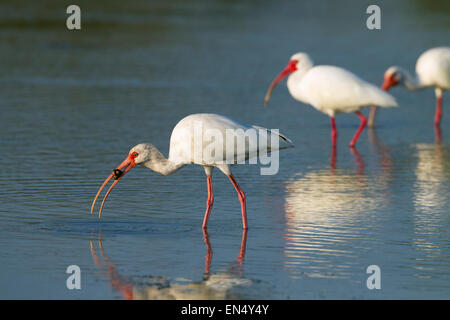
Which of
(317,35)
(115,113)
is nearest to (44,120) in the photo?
(115,113)

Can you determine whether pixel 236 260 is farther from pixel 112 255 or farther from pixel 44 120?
pixel 44 120

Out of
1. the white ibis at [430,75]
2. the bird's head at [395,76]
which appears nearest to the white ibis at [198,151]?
the white ibis at [430,75]

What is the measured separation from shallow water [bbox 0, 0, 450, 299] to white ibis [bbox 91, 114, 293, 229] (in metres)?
0.47

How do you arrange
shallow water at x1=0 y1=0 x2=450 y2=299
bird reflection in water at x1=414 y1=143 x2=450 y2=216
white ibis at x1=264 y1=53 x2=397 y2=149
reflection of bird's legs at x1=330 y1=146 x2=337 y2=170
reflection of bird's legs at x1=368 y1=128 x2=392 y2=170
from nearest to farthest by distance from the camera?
shallow water at x1=0 y1=0 x2=450 y2=299, bird reflection in water at x1=414 y1=143 x2=450 y2=216, reflection of bird's legs at x1=330 y1=146 x2=337 y2=170, reflection of bird's legs at x1=368 y1=128 x2=392 y2=170, white ibis at x1=264 y1=53 x2=397 y2=149

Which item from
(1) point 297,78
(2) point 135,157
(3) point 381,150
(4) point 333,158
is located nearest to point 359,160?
(4) point 333,158

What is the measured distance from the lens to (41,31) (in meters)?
28.1

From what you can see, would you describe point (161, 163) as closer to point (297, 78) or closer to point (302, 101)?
point (302, 101)

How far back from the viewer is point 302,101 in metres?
14.8

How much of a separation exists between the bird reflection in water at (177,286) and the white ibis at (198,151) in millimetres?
1455

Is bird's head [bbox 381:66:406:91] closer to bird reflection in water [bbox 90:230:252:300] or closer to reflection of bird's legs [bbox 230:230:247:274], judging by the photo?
reflection of bird's legs [bbox 230:230:247:274]

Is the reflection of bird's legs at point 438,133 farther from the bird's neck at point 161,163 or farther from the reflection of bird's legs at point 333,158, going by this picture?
the bird's neck at point 161,163

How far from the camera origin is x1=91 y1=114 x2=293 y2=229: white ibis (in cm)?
880

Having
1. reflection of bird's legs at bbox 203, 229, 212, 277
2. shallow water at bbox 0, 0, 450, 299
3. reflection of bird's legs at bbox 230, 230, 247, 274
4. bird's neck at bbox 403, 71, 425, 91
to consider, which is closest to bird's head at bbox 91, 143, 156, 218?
shallow water at bbox 0, 0, 450, 299

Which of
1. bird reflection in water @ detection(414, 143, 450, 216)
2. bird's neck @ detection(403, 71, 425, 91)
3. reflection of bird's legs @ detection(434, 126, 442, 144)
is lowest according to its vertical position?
bird reflection in water @ detection(414, 143, 450, 216)
